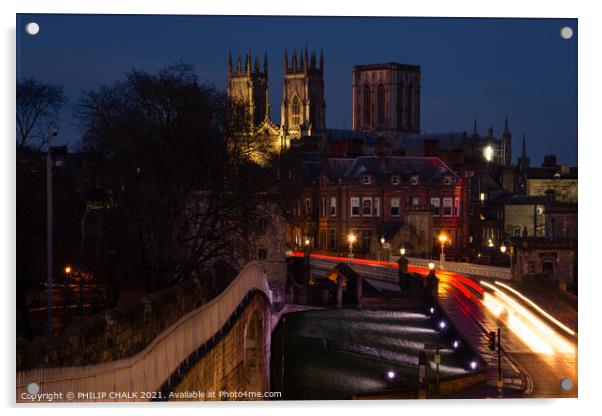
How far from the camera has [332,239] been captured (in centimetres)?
3566

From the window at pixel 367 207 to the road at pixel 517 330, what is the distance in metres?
11.8

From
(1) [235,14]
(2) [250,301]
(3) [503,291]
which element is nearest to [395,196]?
(3) [503,291]

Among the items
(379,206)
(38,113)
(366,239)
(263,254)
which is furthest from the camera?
(379,206)

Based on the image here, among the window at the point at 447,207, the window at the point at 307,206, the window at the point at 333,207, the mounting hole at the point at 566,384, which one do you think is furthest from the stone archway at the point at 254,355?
the window at the point at 447,207

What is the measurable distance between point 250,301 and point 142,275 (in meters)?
2.75

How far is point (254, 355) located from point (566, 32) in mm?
8589

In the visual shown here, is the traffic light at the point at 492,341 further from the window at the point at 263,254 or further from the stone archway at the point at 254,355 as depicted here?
the window at the point at 263,254

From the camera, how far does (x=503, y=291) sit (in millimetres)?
23391

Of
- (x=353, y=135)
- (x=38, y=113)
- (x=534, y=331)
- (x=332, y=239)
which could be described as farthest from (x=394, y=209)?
(x=353, y=135)

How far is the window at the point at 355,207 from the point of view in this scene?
39.8 m

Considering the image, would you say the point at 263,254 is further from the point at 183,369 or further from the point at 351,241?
the point at 183,369

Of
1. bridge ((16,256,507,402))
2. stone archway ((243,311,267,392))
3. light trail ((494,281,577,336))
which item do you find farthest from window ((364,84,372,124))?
bridge ((16,256,507,402))

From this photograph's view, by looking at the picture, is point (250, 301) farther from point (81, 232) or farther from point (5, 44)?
point (5, 44)

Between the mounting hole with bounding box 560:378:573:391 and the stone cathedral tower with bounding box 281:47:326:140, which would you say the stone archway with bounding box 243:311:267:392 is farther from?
the stone cathedral tower with bounding box 281:47:326:140
